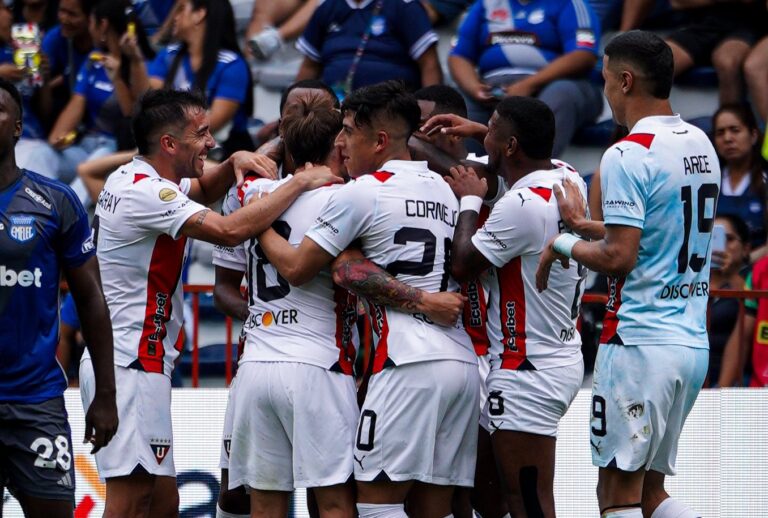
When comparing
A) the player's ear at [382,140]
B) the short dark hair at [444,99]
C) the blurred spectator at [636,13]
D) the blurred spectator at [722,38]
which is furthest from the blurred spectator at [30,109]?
the player's ear at [382,140]

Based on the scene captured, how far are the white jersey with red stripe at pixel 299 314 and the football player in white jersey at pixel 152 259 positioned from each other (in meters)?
0.11

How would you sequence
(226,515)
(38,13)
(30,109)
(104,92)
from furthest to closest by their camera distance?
(38,13), (30,109), (104,92), (226,515)

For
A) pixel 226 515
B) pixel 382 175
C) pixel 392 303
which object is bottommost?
pixel 226 515

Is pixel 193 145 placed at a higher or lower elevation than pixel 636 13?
higher

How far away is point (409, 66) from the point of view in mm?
10227

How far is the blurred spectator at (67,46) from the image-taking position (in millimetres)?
11414

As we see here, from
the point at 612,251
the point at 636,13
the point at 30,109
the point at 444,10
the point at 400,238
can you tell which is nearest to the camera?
the point at 612,251

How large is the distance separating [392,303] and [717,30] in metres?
5.10

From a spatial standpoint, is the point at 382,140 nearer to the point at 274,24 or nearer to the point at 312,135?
the point at 312,135

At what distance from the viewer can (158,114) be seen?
21.7 feet

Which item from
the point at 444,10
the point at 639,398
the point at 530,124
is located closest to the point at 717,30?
the point at 444,10

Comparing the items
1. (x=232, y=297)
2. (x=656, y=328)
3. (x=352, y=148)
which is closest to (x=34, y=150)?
(x=232, y=297)

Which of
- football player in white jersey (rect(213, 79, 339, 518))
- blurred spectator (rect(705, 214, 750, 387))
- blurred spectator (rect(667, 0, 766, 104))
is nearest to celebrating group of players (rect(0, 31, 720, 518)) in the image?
football player in white jersey (rect(213, 79, 339, 518))

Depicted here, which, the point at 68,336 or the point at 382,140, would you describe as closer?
the point at 382,140
